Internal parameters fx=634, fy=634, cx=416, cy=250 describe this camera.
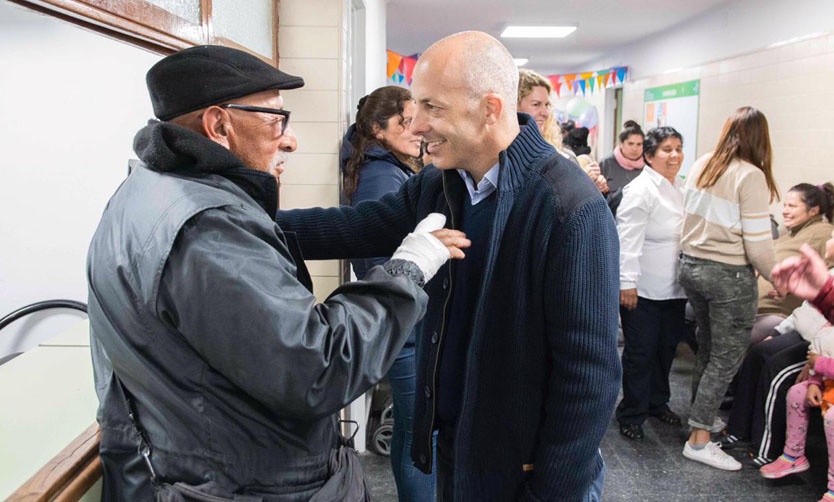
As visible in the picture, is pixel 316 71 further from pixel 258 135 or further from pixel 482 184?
pixel 258 135

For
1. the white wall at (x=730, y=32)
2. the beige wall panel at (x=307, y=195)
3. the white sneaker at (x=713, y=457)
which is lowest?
the white sneaker at (x=713, y=457)

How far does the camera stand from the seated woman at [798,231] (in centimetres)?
365

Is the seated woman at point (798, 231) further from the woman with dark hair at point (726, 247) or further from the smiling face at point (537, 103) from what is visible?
the smiling face at point (537, 103)

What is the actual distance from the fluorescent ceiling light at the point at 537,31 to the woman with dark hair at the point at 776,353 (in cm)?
451

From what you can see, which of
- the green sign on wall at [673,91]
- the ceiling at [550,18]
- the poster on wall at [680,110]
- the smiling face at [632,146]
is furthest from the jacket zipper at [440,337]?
the green sign on wall at [673,91]

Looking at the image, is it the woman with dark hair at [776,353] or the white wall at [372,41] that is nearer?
the woman with dark hair at [776,353]

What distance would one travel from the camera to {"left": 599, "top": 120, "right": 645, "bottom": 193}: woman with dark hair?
191 inches

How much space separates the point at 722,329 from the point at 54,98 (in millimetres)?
2840

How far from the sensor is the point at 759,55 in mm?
5383

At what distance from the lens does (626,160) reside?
16.1 feet

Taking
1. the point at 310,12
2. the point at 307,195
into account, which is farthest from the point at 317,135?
the point at 310,12

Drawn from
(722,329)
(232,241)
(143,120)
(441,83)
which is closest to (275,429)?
(232,241)

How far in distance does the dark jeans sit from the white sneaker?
1.48 m

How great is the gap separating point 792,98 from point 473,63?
178 inches
